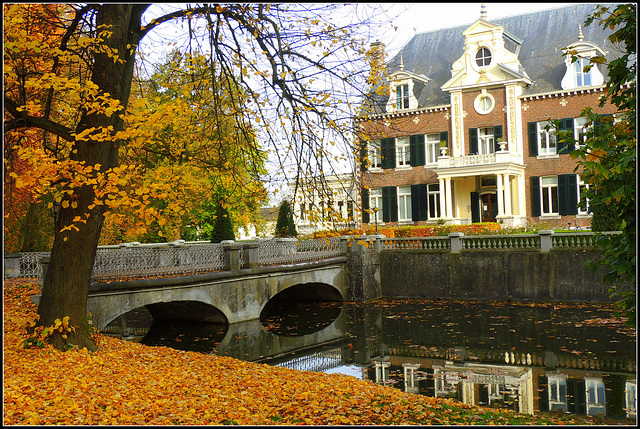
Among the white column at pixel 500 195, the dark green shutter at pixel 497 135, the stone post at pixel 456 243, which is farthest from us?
the dark green shutter at pixel 497 135

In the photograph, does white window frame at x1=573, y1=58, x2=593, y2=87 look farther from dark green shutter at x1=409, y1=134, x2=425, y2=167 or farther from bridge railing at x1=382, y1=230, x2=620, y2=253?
bridge railing at x1=382, y1=230, x2=620, y2=253

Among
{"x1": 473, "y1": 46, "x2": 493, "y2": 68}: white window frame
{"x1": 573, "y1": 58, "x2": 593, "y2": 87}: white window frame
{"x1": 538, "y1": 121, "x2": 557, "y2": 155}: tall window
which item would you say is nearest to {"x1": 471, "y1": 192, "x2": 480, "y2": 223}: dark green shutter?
{"x1": 538, "y1": 121, "x2": 557, "y2": 155}: tall window

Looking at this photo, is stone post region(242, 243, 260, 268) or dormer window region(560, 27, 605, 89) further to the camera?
dormer window region(560, 27, 605, 89)

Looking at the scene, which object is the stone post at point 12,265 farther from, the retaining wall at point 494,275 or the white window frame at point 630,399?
the white window frame at point 630,399

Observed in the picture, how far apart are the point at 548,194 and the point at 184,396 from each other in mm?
26287

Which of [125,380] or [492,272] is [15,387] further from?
[492,272]

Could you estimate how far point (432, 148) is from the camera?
33.0 m

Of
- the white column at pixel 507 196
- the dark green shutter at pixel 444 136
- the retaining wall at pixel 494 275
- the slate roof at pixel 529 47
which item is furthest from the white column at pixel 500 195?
the retaining wall at pixel 494 275

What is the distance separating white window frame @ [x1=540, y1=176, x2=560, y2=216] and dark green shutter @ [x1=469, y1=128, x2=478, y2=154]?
3.82 metres

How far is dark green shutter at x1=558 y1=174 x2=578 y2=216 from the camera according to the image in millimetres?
29125

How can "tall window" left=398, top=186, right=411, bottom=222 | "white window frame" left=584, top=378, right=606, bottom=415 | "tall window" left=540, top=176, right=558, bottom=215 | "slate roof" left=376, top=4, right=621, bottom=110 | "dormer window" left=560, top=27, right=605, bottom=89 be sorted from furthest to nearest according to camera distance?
"tall window" left=398, top=186, right=411, bottom=222 → "slate roof" left=376, top=4, right=621, bottom=110 → "tall window" left=540, top=176, right=558, bottom=215 → "dormer window" left=560, top=27, right=605, bottom=89 → "white window frame" left=584, top=378, right=606, bottom=415

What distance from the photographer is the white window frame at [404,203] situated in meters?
33.5

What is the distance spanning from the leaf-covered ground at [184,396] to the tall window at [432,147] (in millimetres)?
24150

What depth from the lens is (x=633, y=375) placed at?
1145cm
